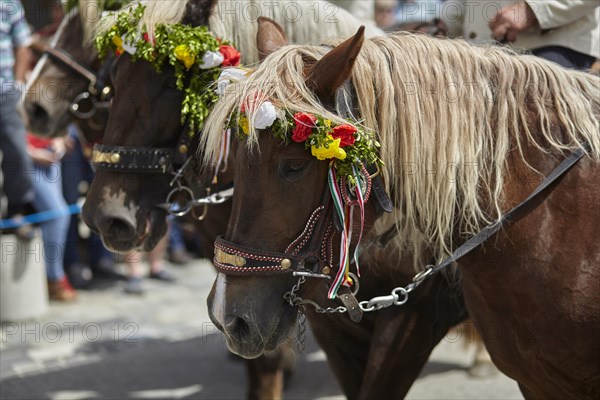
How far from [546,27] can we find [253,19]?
51.9 inches

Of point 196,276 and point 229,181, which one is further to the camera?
point 196,276

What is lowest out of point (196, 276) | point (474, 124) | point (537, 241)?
point (196, 276)

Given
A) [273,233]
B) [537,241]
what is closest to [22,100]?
[273,233]

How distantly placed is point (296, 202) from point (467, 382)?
3.11 meters

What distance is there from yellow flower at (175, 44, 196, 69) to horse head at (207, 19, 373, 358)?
110 centimetres

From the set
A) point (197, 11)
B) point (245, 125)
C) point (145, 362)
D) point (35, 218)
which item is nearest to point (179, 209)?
point (197, 11)

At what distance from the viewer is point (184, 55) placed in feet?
11.0

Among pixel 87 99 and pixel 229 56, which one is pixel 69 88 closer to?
pixel 87 99

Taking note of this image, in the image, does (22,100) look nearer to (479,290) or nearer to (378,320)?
(378,320)

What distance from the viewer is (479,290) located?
2594 mm

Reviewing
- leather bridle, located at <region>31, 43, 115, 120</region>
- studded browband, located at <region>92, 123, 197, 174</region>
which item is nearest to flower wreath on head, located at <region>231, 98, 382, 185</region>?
studded browband, located at <region>92, 123, 197, 174</region>

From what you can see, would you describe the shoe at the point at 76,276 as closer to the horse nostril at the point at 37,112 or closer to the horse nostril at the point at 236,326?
the horse nostril at the point at 37,112

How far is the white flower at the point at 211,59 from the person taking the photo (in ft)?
11.0

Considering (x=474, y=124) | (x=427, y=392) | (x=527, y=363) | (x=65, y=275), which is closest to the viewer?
(x=474, y=124)
